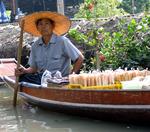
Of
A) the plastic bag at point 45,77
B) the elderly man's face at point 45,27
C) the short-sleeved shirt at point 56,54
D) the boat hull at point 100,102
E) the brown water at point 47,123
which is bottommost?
the brown water at point 47,123

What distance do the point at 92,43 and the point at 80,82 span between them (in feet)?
9.98

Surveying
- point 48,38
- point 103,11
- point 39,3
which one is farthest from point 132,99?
point 39,3

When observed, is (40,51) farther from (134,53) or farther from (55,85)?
(134,53)

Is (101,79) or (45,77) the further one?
(45,77)

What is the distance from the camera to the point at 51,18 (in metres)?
6.53

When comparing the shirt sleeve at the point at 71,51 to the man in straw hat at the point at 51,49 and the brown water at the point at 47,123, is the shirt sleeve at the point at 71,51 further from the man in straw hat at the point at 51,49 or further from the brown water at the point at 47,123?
the brown water at the point at 47,123

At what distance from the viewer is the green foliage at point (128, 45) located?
7.70 meters

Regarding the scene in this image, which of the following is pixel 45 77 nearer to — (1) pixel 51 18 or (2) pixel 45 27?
(2) pixel 45 27

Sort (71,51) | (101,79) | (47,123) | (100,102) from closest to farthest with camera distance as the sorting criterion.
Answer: (100,102) < (101,79) < (47,123) < (71,51)

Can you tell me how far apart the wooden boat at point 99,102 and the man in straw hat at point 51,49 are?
0.52 metres

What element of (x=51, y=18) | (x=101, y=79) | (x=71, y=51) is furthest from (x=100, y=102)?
(x=51, y=18)

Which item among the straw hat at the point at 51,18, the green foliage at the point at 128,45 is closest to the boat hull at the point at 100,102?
the straw hat at the point at 51,18

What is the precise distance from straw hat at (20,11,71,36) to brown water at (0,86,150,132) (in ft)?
4.31

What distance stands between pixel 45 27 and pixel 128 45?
2065 mm
